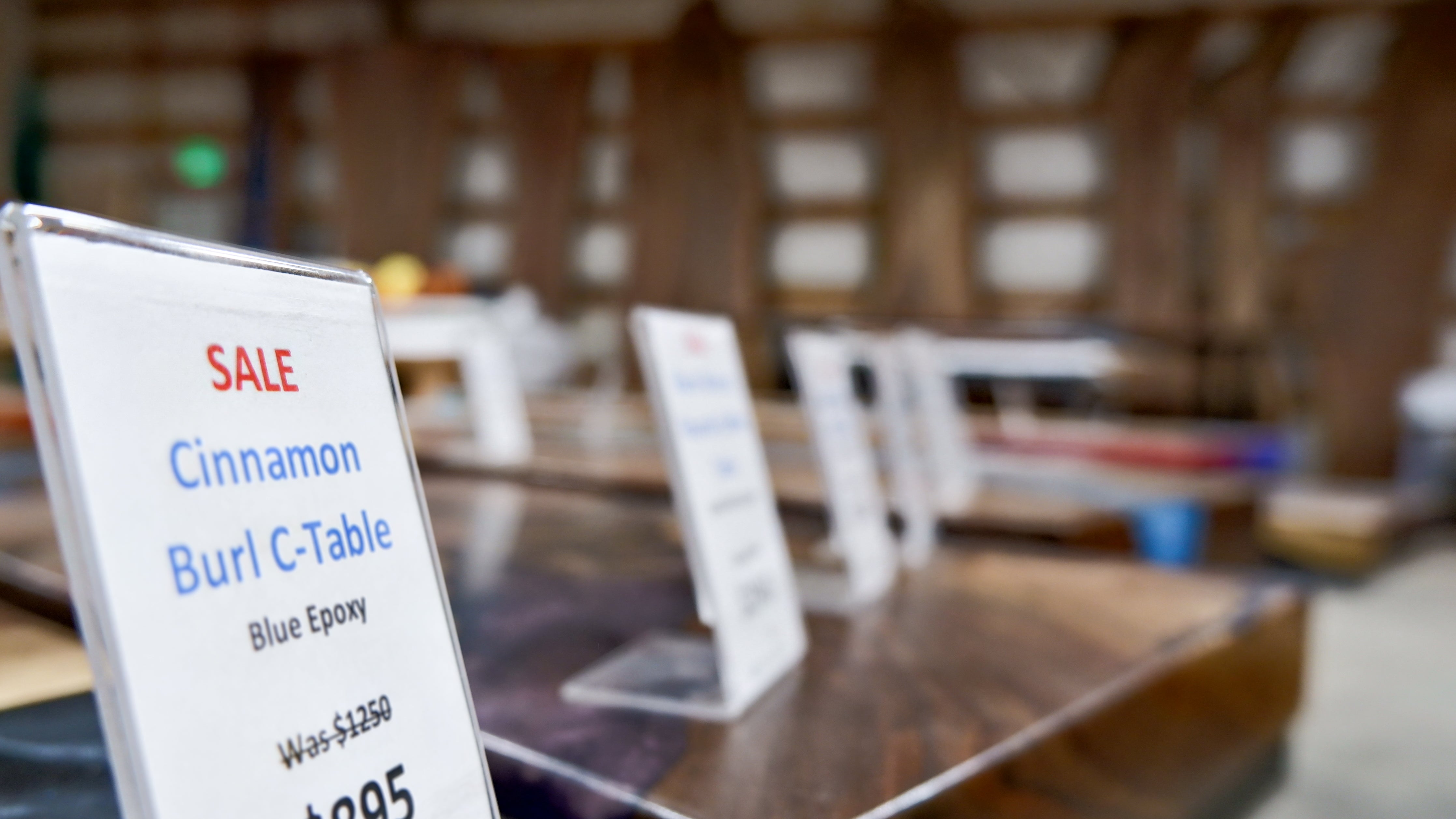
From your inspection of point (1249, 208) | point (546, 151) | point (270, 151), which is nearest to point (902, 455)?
point (1249, 208)

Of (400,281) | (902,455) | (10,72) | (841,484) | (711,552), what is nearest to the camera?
(711,552)

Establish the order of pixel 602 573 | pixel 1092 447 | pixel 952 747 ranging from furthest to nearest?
pixel 1092 447 → pixel 602 573 → pixel 952 747

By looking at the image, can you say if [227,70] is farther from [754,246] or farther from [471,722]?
[471,722]

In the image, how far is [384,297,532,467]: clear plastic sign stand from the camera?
1973 mm

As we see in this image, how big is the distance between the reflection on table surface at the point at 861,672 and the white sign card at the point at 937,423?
1.01 feet

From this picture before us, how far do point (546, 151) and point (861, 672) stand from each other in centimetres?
536

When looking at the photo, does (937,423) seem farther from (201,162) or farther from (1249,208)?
(201,162)

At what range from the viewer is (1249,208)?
4.51 meters

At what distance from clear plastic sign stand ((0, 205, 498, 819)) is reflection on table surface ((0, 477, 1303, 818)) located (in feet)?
0.63

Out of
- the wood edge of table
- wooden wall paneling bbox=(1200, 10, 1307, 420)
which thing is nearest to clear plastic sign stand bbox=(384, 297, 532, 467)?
the wood edge of table

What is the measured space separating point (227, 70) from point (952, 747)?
712 cm

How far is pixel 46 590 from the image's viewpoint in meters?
0.90

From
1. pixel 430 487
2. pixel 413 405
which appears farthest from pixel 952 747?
pixel 413 405

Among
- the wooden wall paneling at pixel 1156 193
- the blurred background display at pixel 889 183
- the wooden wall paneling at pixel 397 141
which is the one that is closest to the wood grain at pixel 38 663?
the blurred background display at pixel 889 183
